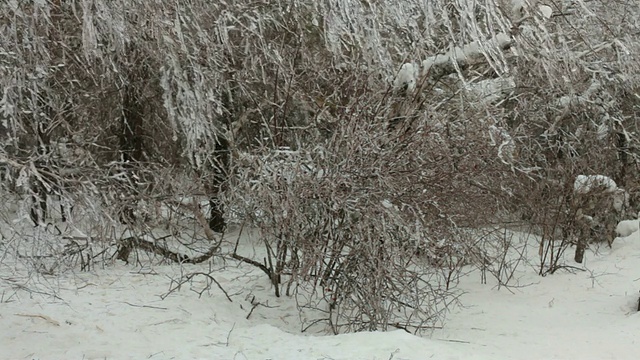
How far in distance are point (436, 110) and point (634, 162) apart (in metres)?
6.41

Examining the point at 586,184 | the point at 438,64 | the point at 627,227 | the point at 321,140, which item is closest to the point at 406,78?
the point at 438,64

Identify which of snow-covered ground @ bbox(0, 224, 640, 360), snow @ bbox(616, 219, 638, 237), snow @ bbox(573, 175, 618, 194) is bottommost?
snow-covered ground @ bbox(0, 224, 640, 360)

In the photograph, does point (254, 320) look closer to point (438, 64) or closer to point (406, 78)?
point (406, 78)

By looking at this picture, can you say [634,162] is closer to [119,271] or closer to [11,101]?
[119,271]

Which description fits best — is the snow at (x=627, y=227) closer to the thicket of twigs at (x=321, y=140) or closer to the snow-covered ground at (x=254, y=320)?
the thicket of twigs at (x=321, y=140)

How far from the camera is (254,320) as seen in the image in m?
8.31

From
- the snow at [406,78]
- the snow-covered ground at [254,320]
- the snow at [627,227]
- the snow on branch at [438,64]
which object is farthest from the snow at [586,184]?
the snow at [406,78]

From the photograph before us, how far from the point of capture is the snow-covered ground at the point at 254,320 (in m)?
6.56

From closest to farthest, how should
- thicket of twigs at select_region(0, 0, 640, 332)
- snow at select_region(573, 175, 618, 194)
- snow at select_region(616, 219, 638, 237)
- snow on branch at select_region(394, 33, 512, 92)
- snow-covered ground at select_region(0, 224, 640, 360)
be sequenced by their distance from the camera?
thicket of twigs at select_region(0, 0, 640, 332) → snow-covered ground at select_region(0, 224, 640, 360) → snow on branch at select_region(394, 33, 512, 92) → snow at select_region(573, 175, 618, 194) → snow at select_region(616, 219, 638, 237)

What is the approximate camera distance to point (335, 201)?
7.16 meters

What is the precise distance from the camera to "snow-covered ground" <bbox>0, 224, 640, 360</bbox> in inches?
258

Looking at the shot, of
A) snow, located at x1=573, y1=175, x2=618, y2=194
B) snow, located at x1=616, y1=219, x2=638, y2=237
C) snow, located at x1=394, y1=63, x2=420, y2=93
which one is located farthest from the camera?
snow, located at x1=616, y1=219, x2=638, y2=237

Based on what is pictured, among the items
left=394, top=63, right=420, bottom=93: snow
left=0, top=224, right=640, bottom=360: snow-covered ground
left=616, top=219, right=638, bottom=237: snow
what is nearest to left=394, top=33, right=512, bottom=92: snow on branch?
left=394, top=63, right=420, bottom=93: snow

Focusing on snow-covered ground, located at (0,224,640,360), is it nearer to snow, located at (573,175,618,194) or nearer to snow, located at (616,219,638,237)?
snow, located at (573,175,618,194)
